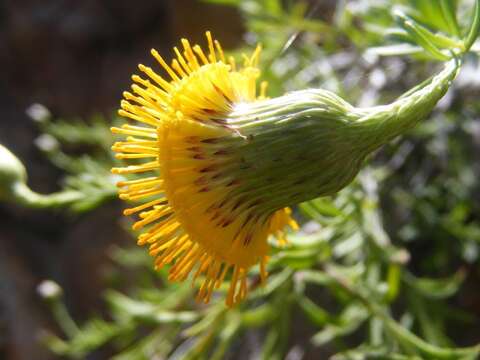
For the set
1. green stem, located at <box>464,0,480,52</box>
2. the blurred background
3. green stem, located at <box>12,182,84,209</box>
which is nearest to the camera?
green stem, located at <box>464,0,480,52</box>

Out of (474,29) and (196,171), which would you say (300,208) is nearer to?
(196,171)

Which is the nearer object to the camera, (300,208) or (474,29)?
(474,29)

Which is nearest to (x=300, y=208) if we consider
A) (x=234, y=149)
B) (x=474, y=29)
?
(x=234, y=149)

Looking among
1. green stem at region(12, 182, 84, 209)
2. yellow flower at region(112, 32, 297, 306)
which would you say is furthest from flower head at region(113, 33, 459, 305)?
green stem at region(12, 182, 84, 209)

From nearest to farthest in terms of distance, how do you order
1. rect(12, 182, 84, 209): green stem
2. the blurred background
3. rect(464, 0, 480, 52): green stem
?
1. rect(464, 0, 480, 52): green stem
2. rect(12, 182, 84, 209): green stem
3. the blurred background

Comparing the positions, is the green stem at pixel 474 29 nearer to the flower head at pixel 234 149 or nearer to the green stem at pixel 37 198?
the flower head at pixel 234 149

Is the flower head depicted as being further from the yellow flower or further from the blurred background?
the blurred background
